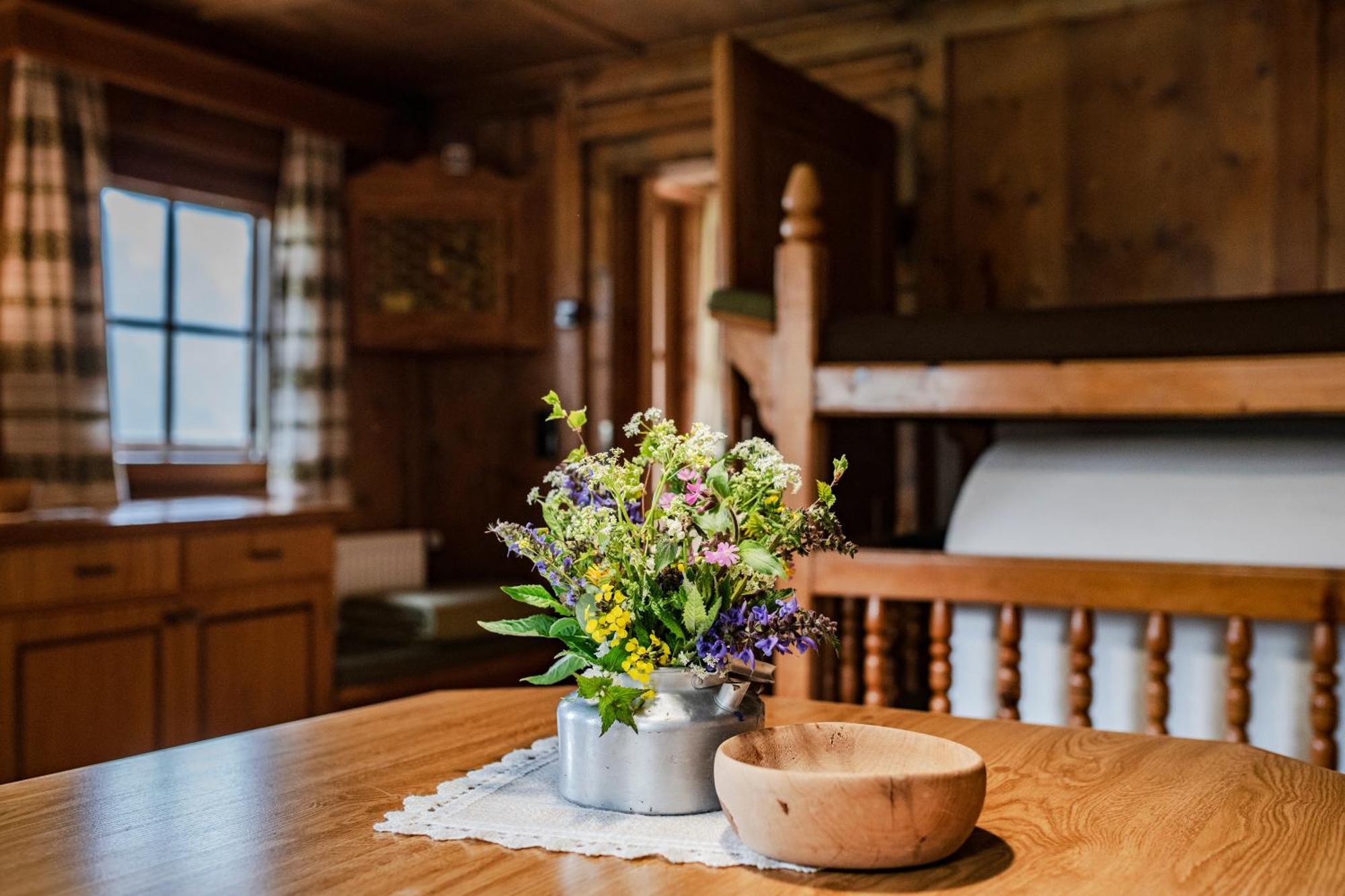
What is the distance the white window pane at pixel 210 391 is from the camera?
4273mm

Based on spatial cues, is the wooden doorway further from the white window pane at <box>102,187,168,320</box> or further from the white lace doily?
the white lace doily

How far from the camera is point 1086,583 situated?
2102 mm

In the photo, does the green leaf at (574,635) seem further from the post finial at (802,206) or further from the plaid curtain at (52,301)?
the plaid curtain at (52,301)

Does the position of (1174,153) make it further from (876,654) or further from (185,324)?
(185,324)

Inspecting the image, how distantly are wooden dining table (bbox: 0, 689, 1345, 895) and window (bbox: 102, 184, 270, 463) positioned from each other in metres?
3.08

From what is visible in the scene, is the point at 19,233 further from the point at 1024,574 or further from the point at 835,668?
the point at 1024,574

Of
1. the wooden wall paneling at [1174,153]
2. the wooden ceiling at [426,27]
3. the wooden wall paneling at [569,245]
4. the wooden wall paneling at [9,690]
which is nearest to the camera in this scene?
the wooden wall paneling at [9,690]

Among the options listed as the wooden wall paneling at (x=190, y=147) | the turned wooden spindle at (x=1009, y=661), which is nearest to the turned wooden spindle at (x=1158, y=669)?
the turned wooden spindle at (x=1009, y=661)

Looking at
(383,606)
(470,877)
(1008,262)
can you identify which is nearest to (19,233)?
(383,606)

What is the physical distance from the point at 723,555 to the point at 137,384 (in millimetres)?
3643

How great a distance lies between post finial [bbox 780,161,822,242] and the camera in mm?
2350

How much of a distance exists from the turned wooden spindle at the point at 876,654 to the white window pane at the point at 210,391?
9.61 feet

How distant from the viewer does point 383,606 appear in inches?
168

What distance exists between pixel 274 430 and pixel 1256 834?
3932 millimetres
